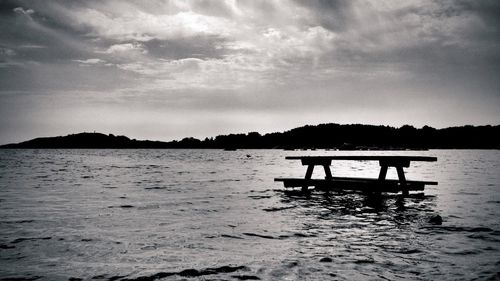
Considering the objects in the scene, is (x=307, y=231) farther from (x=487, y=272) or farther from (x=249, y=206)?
(x=249, y=206)

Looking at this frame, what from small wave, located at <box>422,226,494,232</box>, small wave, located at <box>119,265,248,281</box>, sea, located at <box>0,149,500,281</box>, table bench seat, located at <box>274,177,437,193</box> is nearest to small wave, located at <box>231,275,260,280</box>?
sea, located at <box>0,149,500,281</box>

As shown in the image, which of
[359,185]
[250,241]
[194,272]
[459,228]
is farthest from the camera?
[359,185]

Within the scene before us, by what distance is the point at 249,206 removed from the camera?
40.1 ft

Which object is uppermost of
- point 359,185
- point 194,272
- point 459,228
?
point 359,185

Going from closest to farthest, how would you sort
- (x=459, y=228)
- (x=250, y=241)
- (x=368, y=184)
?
1. (x=250, y=241)
2. (x=459, y=228)
3. (x=368, y=184)

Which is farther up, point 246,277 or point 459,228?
point 246,277

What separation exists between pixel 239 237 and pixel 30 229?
4913 mm

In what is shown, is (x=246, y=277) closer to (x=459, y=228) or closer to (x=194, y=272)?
(x=194, y=272)

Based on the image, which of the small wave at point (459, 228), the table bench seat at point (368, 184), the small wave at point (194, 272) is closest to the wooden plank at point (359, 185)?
the table bench seat at point (368, 184)

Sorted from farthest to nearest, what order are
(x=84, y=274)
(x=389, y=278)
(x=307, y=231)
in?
(x=307, y=231) < (x=84, y=274) < (x=389, y=278)

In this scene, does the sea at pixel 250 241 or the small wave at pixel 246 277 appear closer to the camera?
the small wave at pixel 246 277

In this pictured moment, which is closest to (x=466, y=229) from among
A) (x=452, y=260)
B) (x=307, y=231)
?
(x=452, y=260)

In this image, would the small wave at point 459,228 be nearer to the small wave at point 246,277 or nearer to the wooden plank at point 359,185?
the small wave at point 246,277

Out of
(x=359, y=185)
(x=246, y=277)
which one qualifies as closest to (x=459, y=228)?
(x=246, y=277)
